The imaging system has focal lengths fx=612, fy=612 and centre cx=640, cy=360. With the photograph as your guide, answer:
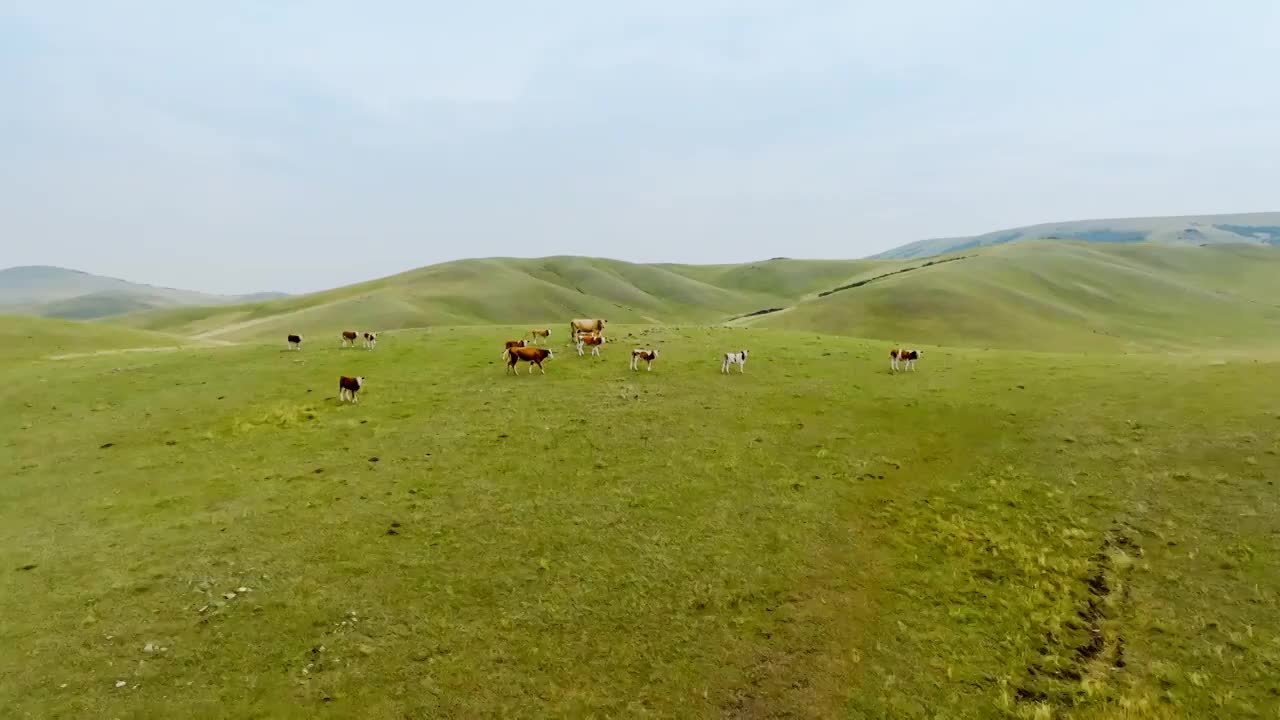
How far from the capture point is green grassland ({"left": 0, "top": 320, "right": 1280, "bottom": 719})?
12.5 meters

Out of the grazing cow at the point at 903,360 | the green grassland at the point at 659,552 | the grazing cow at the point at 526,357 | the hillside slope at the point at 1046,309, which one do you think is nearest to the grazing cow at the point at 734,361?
the green grassland at the point at 659,552

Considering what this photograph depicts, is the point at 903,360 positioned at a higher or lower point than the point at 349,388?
lower

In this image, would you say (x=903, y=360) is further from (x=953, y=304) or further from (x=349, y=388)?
(x=953, y=304)

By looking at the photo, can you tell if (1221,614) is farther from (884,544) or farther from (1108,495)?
(884,544)

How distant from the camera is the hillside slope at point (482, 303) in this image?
99.6 metres

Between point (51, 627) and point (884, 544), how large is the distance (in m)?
20.5

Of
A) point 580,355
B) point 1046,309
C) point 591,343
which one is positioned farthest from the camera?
point 1046,309

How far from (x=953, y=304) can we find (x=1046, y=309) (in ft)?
46.4

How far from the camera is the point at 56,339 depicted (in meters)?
48.9

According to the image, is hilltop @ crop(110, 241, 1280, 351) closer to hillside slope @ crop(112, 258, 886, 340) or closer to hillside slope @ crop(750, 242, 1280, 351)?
hillside slope @ crop(750, 242, 1280, 351)

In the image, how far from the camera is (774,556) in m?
16.3

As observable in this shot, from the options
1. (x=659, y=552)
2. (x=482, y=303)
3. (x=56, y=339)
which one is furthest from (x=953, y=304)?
(x=56, y=339)

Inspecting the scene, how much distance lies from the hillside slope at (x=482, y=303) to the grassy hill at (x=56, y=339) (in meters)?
32.1

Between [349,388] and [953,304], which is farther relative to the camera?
[953,304]
